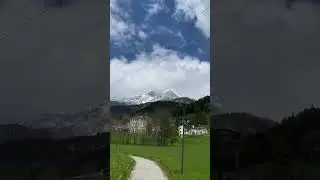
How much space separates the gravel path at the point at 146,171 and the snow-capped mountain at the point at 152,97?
1.07 metres

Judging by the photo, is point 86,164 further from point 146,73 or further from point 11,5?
point 146,73

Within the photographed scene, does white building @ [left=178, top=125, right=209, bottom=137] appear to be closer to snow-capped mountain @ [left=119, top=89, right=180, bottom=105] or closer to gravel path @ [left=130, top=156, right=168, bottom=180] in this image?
snow-capped mountain @ [left=119, top=89, right=180, bottom=105]

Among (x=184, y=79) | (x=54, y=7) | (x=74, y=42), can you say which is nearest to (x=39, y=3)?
(x=54, y=7)

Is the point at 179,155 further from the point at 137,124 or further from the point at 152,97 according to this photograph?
the point at 152,97

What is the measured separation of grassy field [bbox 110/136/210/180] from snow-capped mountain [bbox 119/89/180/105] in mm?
830

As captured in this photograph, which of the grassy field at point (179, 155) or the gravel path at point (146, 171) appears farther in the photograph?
the grassy field at point (179, 155)

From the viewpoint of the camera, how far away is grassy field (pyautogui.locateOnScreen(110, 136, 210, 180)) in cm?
885

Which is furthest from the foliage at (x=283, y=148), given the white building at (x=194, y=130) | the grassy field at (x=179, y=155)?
the white building at (x=194, y=130)

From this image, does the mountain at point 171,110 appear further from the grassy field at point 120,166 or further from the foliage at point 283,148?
the foliage at point 283,148

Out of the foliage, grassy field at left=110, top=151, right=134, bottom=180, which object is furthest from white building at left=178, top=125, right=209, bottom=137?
the foliage

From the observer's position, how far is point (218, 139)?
5410mm

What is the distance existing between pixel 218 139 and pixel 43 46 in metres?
1.92

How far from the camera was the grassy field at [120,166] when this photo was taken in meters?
8.37

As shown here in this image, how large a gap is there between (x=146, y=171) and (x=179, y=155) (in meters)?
0.99
